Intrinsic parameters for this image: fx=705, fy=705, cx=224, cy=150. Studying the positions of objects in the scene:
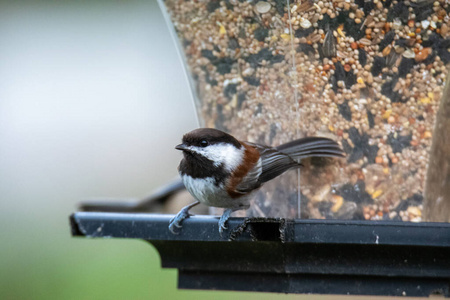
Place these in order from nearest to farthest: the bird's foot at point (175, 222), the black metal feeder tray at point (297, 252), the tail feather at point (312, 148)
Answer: the black metal feeder tray at point (297, 252)
the bird's foot at point (175, 222)
the tail feather at point (312, 148)

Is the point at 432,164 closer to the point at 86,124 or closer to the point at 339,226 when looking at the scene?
the point at 339,226

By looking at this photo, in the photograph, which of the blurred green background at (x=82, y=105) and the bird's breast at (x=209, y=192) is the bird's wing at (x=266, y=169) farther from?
the blurred green background at (x=82, y=105)

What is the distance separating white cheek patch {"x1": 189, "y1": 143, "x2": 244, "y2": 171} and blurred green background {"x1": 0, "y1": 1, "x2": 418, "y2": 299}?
4711 mm

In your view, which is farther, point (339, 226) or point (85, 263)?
point (85, 263)

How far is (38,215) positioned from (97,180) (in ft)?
3.07

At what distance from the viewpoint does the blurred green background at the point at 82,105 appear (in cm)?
832

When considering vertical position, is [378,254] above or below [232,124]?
below

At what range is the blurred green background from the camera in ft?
27.3

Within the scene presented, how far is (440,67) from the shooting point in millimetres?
2775

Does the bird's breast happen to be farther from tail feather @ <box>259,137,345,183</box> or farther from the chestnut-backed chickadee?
tail feather @ <box>259,137,345,183</box>

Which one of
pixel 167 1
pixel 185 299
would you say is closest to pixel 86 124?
pixel 185 299

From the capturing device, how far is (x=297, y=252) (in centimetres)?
263

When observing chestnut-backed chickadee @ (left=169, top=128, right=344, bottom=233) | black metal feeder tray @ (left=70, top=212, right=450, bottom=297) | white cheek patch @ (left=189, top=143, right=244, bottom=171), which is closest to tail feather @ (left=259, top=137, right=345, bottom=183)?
chestnut-backed chickadee @ (left=169, top=128, right=344, bottom=233)

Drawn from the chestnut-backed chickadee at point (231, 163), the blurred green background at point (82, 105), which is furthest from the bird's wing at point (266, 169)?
the blurred green background at point (82, 105)
